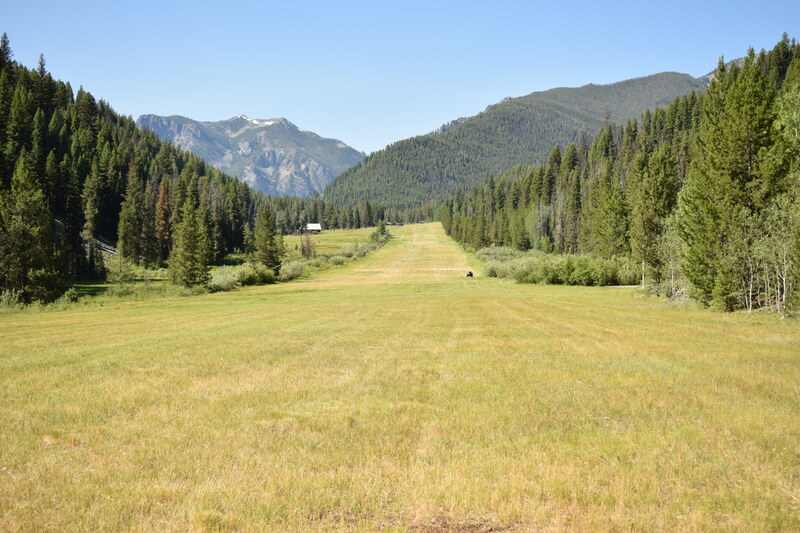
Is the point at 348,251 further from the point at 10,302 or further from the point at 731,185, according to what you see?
the point at 731,185

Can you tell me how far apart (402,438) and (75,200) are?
112 metres

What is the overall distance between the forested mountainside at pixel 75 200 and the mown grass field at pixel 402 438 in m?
40.7

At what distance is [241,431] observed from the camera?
27.4 ft

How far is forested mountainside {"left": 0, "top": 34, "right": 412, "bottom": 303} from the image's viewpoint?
48.3m

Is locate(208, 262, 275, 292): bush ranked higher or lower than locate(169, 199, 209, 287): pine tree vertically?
lower

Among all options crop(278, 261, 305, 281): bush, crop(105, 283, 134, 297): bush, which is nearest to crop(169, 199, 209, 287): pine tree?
crop(105, 283, 134, 297): bush

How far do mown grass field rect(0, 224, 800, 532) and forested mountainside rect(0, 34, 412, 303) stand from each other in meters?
40.7

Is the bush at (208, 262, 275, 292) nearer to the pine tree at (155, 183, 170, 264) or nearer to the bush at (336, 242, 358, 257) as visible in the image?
the pine tree at (155, 183, 170, 264)

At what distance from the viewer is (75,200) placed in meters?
96.1

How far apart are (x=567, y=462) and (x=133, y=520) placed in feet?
19.4

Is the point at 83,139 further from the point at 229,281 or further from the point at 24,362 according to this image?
the point at 24,362

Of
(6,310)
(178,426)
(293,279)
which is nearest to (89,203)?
(293,279)

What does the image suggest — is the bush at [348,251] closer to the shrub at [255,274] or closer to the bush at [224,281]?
the shrub at [255,274]

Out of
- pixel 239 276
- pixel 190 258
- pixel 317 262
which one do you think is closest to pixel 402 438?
pixel 190 258
